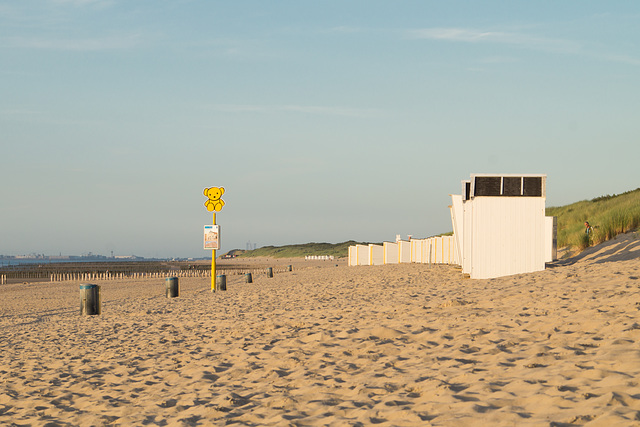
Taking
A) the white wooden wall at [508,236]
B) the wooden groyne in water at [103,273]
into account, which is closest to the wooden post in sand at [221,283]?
the white wooden wall at [508,236]

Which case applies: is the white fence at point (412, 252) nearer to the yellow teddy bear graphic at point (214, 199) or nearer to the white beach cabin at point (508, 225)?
the white beach cabin at point (508, 225)

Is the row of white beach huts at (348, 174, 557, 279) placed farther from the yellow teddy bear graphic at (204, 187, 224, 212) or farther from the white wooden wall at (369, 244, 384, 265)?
the white wooden wall at (369, 244, 384, 265)

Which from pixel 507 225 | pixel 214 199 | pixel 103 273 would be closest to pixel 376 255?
pixel 214 199

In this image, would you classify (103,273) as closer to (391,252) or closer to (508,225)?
(391,252)

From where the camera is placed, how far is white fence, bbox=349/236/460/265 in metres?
30.8

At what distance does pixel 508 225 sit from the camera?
56.1 feet

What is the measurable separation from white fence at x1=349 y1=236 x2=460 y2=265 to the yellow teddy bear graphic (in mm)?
10623

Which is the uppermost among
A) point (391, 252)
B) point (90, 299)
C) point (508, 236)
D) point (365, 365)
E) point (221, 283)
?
point (508, 236)

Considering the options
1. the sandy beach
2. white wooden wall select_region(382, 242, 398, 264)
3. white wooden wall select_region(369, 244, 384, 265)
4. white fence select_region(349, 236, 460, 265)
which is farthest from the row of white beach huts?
white wooden wall select_region(369, 244, 384, 265)

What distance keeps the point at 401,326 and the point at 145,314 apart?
8380 mm

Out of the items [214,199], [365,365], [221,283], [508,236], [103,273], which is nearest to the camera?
[365,365]

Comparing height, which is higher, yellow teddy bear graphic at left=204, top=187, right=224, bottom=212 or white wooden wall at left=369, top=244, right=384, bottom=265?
yellow teddy bear graphic at left=204, top=187, right=224, bottom=212

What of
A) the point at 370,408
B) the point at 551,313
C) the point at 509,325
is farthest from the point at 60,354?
the point at 551,313

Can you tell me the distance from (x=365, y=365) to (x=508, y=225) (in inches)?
442
